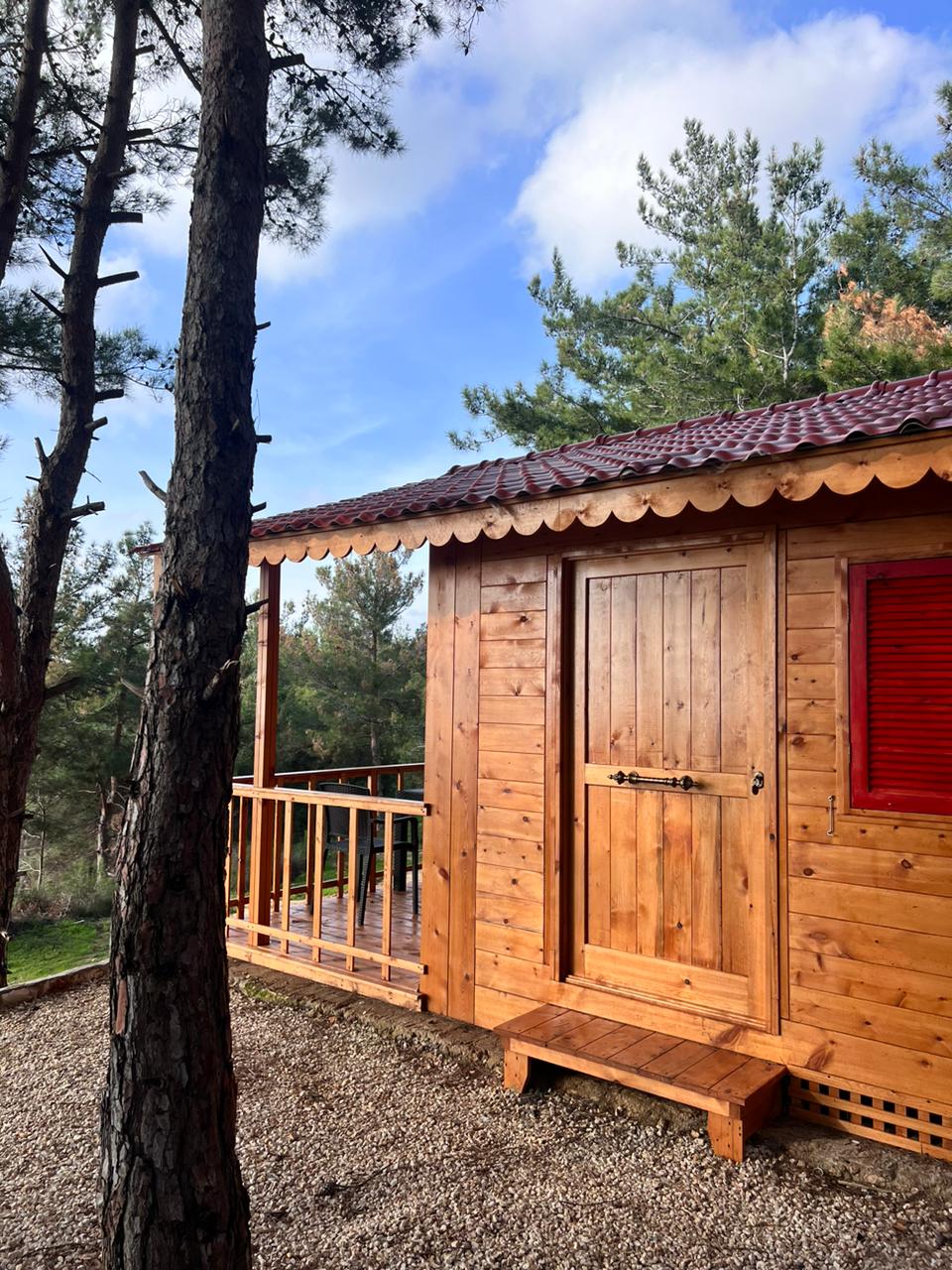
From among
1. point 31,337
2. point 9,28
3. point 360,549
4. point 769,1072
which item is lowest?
point 769,1072

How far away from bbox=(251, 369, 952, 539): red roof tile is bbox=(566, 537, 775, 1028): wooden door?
492 millimetres

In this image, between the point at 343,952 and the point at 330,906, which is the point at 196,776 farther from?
the point at 330,906

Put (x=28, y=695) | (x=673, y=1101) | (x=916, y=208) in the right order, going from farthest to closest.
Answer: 1. (x=916, y=208)
2. (x=28, y=695)
3. (x=673, y=1101)

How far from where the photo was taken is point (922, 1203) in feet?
8.68

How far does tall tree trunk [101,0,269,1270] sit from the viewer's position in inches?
78.3

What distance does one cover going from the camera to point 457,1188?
110 inches

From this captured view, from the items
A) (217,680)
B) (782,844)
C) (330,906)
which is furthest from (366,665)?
(217,680)

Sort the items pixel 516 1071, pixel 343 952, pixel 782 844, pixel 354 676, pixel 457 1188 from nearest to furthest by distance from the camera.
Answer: pixel 457 1188, pixel 782 844, pixel 516 1071, pixel 343 952, pixel 354 676

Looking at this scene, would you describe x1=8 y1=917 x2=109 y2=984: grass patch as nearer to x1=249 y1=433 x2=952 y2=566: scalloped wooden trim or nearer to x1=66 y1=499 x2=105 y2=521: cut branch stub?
x1=66 y1=499 x2=105 y2=521: cut branch stub

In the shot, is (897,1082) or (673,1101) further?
(673,1101)

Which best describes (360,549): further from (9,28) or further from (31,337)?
(9,28)

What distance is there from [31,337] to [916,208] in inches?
435

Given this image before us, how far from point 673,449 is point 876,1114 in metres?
2.66

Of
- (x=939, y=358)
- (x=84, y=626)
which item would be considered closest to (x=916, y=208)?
(x=939, y=358)
